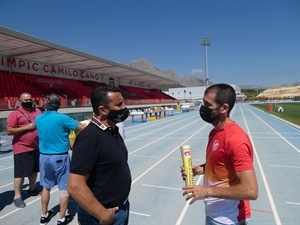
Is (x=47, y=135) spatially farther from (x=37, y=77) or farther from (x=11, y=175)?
(x=37, y=77)

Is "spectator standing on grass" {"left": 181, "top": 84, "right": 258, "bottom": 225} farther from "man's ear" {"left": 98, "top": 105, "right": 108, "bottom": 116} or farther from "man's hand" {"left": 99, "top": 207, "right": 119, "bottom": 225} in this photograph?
"man's ear" {"left": 98, "top": 105, "right": 108, "bottom": 116}

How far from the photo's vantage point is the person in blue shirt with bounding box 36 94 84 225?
3545 mm

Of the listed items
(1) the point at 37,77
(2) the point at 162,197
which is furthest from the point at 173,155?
(1) the point at 37,77

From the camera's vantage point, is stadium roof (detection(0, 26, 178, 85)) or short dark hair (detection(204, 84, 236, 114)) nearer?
short dark hair (detection(204, 84, 236, 114))

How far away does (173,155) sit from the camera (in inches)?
334

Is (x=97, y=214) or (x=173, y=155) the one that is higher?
(x=97, y=214)

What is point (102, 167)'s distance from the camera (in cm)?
188

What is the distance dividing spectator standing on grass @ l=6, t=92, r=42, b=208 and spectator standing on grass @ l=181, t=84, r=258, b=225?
3.28 meters

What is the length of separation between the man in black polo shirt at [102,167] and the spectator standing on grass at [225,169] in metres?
0.56

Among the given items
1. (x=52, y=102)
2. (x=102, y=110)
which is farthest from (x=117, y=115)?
(x=52, y=102)

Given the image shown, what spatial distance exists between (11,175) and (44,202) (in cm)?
360

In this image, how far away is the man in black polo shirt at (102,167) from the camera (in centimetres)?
179

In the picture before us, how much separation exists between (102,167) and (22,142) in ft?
10.3

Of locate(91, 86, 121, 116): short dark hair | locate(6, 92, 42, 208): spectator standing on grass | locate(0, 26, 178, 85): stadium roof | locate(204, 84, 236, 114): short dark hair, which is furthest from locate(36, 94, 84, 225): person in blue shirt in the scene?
locate(0, 26, 178, 85): stadium roof
